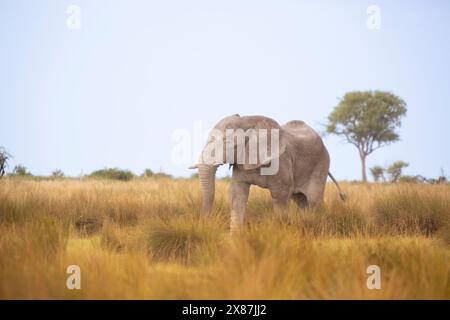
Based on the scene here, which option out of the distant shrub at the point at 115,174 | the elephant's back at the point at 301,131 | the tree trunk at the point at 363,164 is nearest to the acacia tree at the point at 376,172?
the tree trunk at the point at 363,164

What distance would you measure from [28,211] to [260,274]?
633 cm

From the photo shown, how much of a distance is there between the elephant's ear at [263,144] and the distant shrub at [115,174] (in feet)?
66.0

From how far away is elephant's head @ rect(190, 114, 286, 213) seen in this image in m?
9.30

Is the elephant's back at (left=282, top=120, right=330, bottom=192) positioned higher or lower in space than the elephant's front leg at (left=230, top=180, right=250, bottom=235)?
higher

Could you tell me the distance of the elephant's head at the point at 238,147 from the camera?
366 inches

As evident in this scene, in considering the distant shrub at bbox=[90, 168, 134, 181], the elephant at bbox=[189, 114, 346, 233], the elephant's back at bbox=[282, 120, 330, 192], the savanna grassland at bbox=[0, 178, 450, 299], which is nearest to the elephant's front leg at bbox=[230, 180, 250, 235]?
the elephant at bbox=[189, 114, 346, 233]

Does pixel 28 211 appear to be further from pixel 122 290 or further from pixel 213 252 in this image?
pixel 122 290

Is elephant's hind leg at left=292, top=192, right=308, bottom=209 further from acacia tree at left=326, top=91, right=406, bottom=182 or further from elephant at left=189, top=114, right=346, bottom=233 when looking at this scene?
acacia tree at left=326, top=91, right=406, bottom=182

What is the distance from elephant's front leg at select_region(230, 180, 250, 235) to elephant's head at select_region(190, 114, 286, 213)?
0.36 metres

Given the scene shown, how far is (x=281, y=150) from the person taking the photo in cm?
1014

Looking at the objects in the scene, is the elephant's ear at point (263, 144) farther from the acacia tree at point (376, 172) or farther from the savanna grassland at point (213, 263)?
the acacia tree at point (376, 172)

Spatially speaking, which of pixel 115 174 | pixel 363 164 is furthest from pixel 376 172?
pixel 115 174
